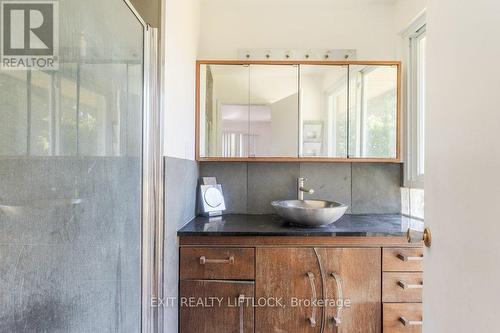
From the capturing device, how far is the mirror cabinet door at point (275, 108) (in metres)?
1.92

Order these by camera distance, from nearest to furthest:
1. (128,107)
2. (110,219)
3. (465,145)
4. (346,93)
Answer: (465,145)
(110,219)
(128,107)
(346,93)

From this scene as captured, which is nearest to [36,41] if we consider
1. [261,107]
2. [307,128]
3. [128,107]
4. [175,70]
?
[128,107]

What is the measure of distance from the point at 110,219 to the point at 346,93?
1629 millimetres

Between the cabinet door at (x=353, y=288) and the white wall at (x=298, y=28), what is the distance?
1421mm

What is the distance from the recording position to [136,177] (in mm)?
1188

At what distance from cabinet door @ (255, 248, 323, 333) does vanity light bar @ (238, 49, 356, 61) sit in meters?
1.35

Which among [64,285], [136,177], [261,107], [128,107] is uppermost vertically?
[261,107]

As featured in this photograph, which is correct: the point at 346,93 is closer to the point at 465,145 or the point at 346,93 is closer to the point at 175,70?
the point at 175,70

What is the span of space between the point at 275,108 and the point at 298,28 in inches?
25.7

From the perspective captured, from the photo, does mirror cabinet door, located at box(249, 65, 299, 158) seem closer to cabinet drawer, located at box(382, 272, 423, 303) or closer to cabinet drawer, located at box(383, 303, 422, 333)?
cabinet drawer, located at box(382, 272, 423, 303)

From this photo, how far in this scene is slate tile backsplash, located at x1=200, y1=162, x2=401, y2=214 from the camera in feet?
6.72

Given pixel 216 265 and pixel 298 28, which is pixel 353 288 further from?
pixel 298 28

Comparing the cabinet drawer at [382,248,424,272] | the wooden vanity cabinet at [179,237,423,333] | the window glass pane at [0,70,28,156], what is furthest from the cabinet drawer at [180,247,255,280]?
the window glass pane at [0,70,28,156]

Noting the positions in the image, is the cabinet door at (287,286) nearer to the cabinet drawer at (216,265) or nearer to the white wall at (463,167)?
the cabinet drawer at (216,265)
